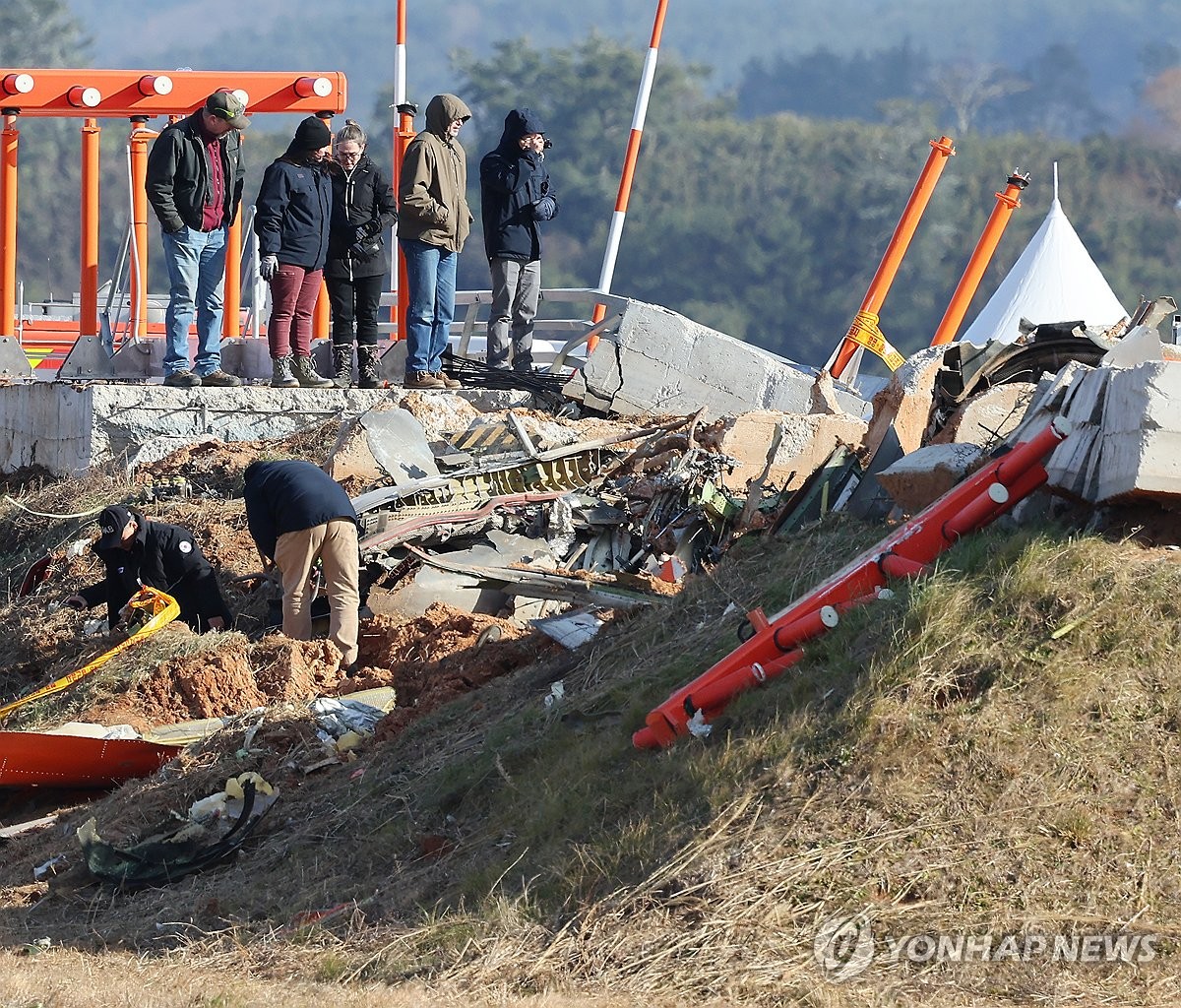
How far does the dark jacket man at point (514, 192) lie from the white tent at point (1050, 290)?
621 centimetres

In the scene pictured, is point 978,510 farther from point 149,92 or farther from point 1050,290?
point 1050,290

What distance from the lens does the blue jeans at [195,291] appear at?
1129cm

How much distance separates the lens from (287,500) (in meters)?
8.95

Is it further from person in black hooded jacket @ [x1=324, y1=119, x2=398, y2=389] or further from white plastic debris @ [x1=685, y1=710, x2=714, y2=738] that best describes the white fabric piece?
white plastic debris @ [x1=685, y1=710, x2=714, y2=738]

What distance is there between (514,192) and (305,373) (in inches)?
73.9

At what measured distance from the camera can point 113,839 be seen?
7246mm

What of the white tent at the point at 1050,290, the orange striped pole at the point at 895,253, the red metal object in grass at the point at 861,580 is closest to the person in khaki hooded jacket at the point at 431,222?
the orange striped pole at the point at 895,253

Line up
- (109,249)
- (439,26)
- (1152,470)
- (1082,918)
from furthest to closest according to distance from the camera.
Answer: (439,26), (109,249), (1152,470), (1082,918)

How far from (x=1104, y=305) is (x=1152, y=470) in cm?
1230

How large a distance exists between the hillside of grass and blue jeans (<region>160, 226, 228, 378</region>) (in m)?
5.54

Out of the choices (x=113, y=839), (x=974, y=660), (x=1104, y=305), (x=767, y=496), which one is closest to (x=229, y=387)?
(x=767, y=496)

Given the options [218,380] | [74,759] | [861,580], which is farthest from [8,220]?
[861,580]

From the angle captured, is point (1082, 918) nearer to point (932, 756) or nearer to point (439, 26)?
point (932, 756)

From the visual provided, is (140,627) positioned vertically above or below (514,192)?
below
